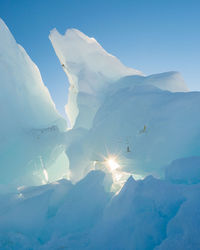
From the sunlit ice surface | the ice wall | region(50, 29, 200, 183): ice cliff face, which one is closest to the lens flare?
the sunlit ice surface

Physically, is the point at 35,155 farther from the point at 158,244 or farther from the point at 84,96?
the point at 158,244

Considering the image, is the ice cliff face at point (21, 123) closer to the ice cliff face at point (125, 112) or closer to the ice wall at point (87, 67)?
the ice cliff face at point (125, 112)

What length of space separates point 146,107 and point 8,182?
658cm

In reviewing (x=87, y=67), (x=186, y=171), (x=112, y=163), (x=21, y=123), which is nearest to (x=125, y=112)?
(x=112, y=163)

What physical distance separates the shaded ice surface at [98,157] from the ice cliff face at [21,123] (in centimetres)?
5

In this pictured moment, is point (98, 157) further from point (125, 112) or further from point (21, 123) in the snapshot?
point (21, 123)

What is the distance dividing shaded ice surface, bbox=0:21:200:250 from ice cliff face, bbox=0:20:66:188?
0.05m

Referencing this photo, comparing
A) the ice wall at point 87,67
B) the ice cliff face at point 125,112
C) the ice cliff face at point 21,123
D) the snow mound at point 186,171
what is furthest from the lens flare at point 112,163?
the ice cliff face at point 21,123

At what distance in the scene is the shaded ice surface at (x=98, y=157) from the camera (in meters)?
3.13

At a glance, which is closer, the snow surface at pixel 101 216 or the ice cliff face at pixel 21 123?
the snow surface at pixel 101 216

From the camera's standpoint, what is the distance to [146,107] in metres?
6.21

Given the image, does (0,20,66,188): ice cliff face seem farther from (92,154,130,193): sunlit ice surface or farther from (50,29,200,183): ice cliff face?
(92,154,130,193): sunlit ice surface

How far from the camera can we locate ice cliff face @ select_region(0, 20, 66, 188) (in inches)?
334

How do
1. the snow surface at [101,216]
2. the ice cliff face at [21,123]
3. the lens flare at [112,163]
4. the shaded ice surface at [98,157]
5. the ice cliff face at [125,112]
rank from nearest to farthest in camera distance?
1. the snow surface at [101,216]
2. the shaded ice surface at [98,157]
3. the ice cliff face at [125,112]
4. the lens flare at [112,163]
5. the ice cliff face at [21,123]
